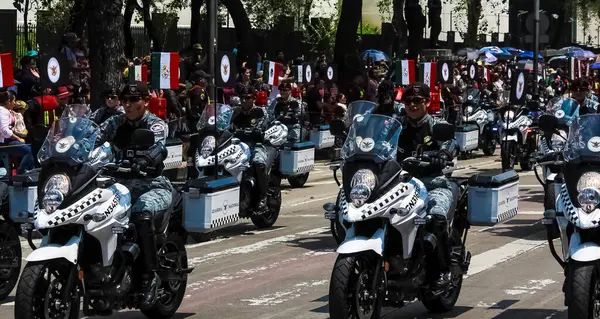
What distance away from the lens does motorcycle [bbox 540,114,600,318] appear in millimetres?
8648

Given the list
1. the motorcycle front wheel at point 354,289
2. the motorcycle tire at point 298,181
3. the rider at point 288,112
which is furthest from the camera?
the motorcycle tire at point 298,181

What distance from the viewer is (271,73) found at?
24.8 metres

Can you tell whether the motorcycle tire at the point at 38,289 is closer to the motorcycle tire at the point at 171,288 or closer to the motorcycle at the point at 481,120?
the motorcycle tire at the point at 171,288

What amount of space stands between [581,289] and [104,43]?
13982 millimetres

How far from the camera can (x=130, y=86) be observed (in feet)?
35.7

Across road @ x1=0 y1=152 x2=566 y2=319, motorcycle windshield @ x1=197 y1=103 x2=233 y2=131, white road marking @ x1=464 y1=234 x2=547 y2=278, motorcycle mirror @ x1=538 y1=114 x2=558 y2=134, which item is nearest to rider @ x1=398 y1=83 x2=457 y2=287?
motorcycle mirror @ x1=538 y1=114 x2=558 y2=134

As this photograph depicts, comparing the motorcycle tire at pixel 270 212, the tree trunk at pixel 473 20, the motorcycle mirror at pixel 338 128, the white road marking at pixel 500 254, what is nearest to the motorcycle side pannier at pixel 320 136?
the motorcycle tire at pixel 270 212

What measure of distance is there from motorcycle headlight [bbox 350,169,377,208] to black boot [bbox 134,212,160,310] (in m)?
1.62

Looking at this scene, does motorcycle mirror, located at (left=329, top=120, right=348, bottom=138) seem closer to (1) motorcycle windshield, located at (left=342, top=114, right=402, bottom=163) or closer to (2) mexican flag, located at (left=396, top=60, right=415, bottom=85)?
(1) motorcycle windshield, located at (left=342, top=114, right=402, bottom=163)

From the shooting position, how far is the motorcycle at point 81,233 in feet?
29.1

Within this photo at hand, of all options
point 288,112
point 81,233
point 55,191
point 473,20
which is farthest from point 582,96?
point 473,20

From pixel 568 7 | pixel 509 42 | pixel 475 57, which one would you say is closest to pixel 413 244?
pixel 475 57

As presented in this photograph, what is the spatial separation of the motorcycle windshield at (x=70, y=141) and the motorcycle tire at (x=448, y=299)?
9.56 feet

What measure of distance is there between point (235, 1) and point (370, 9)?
3717 centimetres
